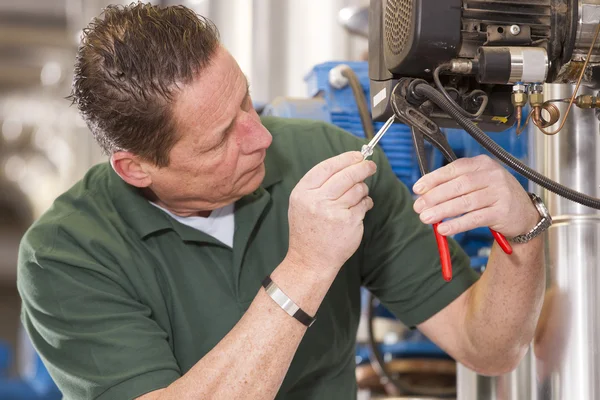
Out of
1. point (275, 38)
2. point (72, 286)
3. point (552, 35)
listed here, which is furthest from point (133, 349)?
point (275, 38)

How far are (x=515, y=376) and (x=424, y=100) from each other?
0.49 metres

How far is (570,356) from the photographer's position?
1.01 m

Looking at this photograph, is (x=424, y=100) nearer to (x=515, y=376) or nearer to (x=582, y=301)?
(x=582, y=301)

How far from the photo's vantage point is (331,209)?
0.93 meters

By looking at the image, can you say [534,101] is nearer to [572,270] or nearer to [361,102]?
[572,270]

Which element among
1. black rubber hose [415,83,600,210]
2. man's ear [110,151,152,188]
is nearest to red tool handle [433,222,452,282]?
black rubber hose [415,83,600,210]

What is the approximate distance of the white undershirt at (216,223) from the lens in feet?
4.04

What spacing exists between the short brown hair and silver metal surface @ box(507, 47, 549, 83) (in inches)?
18.0

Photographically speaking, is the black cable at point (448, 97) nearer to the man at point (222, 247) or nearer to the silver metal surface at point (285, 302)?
the man at point (222, 247)

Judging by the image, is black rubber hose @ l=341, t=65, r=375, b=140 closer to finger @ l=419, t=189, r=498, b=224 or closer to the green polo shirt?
the green polo shirt

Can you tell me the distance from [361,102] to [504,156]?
24.9 inches

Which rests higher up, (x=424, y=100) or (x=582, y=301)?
(x=424, y=100)

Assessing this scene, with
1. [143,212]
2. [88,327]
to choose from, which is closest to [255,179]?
[143,212]

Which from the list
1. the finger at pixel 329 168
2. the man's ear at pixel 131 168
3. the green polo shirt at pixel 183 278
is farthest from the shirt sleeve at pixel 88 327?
the finger at pixel 329 168
